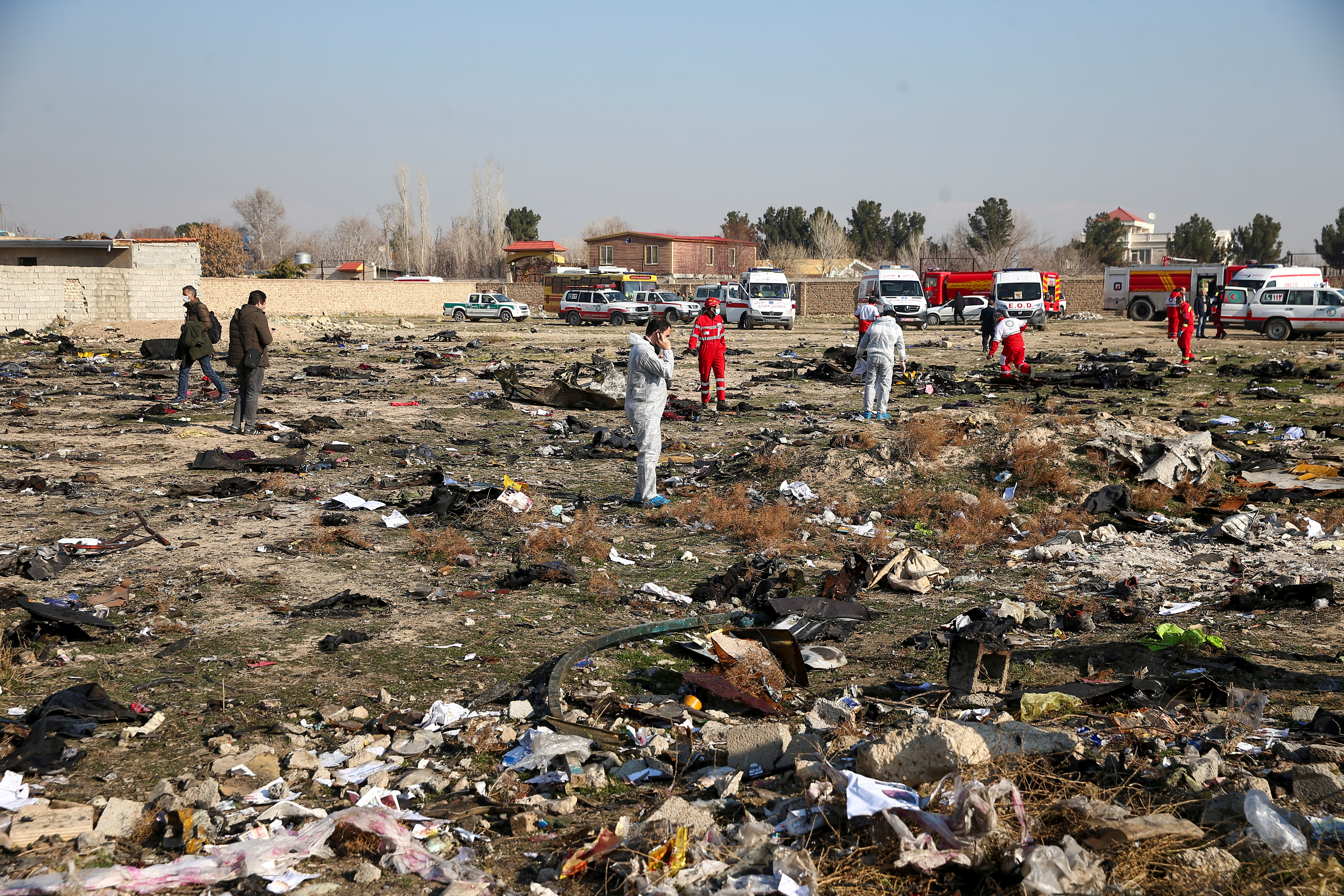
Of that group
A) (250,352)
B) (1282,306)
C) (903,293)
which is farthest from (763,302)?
(250,352)

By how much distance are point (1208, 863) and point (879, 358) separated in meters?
9.61

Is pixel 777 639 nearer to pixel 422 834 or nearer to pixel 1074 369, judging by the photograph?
pixel 422 834

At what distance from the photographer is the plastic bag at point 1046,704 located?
4430 millimetres

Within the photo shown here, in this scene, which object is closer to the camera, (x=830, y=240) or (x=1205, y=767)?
(x=1205, y=767)

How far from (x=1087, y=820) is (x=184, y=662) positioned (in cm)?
445

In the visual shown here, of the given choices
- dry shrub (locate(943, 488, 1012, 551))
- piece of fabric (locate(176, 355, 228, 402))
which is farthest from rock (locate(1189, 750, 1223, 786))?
piece of fabric (locate(176, 355, 228, 402))

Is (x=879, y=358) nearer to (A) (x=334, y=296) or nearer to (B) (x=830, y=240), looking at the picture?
(A) (x=334, y=296)

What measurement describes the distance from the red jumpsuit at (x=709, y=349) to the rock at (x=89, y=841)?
1113cm

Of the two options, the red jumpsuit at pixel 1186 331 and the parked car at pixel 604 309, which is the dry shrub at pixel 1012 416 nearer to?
the red jumpsuit at pixel 1186 331

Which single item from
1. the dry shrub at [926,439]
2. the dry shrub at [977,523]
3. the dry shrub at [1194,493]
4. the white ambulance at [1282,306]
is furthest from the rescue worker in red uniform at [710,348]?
the white ambulance at [1282,306]

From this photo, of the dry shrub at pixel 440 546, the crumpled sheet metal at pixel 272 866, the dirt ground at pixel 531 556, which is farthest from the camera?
the dry shrub at pixel 440 546

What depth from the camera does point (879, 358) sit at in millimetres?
12172

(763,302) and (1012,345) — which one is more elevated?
(763,302)

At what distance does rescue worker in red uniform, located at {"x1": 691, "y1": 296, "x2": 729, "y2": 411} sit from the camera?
13.9m
